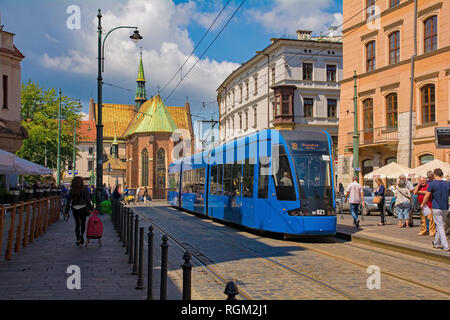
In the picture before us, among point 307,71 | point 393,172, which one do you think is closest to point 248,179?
point 393,172

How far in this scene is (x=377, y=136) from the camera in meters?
31.9

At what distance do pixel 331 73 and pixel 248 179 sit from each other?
35.9 metres

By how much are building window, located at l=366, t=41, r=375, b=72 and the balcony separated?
4.12 meters

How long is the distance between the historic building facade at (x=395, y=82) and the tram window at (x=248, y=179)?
49.6 feet

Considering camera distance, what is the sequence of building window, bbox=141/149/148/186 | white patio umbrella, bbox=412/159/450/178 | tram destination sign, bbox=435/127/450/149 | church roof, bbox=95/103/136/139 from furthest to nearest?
church roof, bbox=95/103/136/139
building window, bbox=141/149/148/186
white patio umbrella, bbox=412/159/450/178
tram destination sign, bbox=435/127/450/149

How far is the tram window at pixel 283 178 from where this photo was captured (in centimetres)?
1378

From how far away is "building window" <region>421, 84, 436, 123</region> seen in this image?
92.5 feet

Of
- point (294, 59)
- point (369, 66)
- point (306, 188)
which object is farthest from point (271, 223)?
point (294, 59)

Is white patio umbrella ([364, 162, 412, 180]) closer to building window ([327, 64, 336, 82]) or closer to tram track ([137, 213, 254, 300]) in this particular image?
tram track ([137, 213, 254, 300])

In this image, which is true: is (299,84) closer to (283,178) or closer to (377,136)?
(377,136)

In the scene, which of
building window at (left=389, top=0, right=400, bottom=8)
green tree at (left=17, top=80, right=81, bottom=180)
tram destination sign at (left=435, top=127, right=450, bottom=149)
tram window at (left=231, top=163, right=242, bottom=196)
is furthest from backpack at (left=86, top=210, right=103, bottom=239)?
green tree at (left=17, top=80, right=81, bottom=180)

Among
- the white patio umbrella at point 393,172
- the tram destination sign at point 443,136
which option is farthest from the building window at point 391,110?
the tram destination sign at point 443,136
